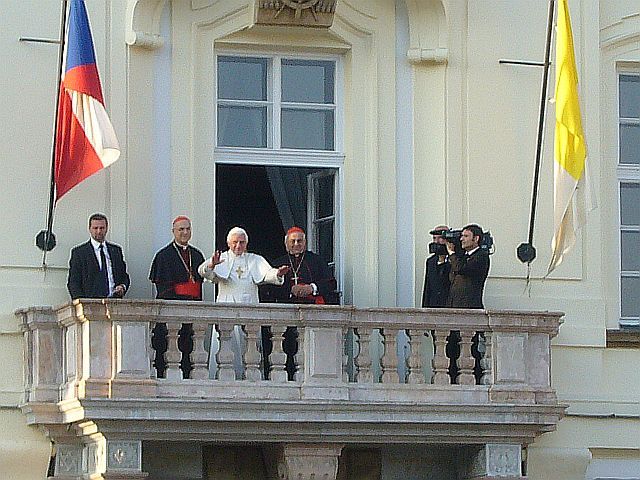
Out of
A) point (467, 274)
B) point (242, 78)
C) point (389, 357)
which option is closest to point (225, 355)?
point (389, 357)

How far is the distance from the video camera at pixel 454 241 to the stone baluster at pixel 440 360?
709 mm

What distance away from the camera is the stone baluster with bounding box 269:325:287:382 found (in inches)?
624

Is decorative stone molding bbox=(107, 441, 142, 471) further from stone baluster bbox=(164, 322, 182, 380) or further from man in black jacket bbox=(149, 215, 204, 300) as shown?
man in black jacket bbox=(149, 215, 204, 300)

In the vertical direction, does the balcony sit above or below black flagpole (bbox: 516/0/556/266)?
below

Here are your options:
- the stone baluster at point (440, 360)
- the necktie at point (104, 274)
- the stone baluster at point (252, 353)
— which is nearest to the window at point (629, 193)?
the stone baluster at point (440, 360)

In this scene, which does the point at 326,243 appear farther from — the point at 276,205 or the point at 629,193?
the point at 629,193

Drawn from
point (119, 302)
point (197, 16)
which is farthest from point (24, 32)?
point (119, 302)

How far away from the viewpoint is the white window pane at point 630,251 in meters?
18.0

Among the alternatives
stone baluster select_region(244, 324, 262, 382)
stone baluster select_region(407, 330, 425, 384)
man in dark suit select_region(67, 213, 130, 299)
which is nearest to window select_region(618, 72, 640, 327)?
stone baluster select_region(407, 330, 425, 384)

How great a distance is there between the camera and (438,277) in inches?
658

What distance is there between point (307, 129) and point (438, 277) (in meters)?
1.73

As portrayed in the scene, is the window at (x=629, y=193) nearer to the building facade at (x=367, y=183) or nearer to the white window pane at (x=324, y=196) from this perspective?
the building facade at (x=367, y=183)

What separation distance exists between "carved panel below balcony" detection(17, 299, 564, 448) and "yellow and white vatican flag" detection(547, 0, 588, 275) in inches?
29.0

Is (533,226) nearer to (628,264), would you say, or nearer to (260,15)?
(628,264)
